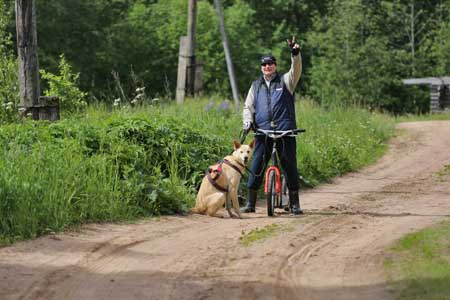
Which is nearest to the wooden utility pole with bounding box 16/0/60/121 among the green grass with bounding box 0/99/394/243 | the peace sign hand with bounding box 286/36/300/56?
the green grass with bounding box 0/99/394/243

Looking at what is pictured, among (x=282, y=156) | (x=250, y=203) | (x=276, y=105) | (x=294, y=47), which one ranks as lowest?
(x=250, y=203)

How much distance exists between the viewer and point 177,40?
44344mm

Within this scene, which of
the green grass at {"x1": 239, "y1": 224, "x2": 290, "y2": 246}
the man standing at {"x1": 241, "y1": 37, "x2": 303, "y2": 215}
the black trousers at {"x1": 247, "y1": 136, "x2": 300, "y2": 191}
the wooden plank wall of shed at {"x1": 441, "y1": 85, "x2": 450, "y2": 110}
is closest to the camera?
the green grass at {"x1": 239, "y1": 224, "x2": 290, "y2": 246}

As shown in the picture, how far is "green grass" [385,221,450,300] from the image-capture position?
750 centimetres

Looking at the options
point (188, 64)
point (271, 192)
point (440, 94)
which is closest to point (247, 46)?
point (440, 94)

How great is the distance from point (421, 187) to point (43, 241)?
300 inches

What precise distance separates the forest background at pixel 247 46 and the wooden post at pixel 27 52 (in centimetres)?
2322

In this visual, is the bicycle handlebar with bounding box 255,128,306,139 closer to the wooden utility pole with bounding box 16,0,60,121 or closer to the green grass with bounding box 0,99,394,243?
the green grass with bounding box 0,99,394,243

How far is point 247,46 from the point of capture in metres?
47.4

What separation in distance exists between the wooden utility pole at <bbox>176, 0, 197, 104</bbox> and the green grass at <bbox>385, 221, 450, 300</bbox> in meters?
13.1

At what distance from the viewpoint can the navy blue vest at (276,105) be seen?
11828mm

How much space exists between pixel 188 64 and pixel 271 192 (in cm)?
1205

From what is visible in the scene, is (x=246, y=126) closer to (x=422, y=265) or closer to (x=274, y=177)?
(x=274, y=177)

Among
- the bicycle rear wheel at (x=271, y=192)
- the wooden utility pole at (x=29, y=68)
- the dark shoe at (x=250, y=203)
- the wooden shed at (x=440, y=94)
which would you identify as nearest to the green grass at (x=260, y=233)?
the bicycle rear wheel at (x=271, y=192)
